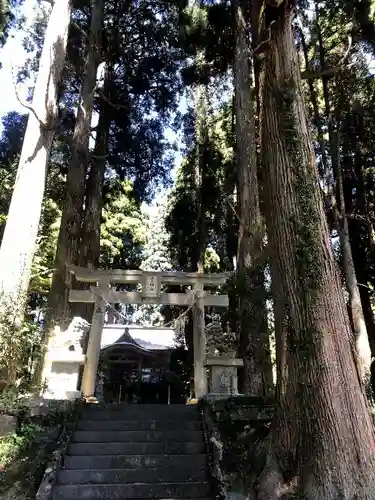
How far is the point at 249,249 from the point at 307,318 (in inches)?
177

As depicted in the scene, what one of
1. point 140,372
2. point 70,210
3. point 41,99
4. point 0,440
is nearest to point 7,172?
point 70,210

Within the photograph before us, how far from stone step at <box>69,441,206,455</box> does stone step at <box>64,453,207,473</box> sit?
0.14 metres

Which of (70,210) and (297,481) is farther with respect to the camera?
(70,210)

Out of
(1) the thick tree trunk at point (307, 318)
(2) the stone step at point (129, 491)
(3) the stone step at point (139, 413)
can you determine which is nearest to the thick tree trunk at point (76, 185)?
(3) the stone step at point (139, 413)

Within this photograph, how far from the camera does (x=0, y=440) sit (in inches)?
229

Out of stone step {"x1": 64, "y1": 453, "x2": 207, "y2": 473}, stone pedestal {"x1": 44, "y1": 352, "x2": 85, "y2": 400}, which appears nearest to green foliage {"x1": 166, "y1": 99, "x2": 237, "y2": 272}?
stone pedestal {"x1": 44, "y1": 352, "x2": 85, "y2": 400}

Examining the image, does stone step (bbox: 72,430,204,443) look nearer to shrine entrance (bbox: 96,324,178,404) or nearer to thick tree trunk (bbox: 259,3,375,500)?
thick tree trunk (bbox: 259,3,375,500)

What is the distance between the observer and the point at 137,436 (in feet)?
20.6

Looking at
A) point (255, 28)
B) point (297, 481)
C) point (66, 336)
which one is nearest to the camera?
point (297, 481)

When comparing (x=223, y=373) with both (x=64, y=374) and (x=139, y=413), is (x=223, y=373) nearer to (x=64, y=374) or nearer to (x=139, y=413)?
(x=139, y=413)

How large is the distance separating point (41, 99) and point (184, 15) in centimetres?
513

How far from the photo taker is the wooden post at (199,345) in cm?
860

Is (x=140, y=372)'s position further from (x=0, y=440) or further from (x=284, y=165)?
(x=284, y=165)

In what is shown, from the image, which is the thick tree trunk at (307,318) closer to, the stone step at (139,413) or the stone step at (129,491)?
the stone step at (129,491)
